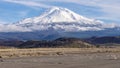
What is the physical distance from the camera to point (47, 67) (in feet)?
139

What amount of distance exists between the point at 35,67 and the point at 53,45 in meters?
126

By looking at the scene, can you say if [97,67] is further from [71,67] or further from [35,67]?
[35,67]

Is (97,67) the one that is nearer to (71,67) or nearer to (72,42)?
(71,67)

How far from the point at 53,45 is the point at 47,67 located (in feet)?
416

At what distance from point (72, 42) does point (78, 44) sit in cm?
670

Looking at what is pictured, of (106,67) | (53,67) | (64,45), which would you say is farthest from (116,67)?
(64,45)

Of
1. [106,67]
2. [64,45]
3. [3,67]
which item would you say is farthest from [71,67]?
[64,45]

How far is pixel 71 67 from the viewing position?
41.7m

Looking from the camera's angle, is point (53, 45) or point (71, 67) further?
point (53, 45)

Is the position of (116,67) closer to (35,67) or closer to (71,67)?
(71,67)

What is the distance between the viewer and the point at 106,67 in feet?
134

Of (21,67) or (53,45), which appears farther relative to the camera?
(53,45)

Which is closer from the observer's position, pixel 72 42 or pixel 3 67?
pixel 3 67

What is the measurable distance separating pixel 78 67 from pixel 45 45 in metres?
130
